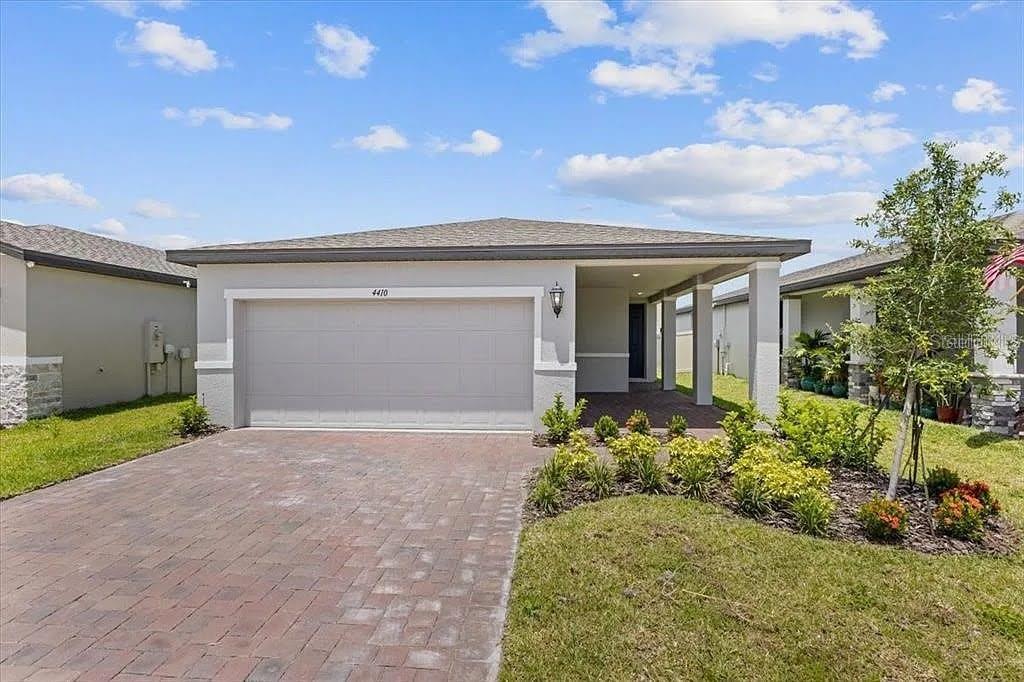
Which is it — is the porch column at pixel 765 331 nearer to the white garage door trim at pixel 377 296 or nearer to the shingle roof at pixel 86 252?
the white garage door trim at pixel 377 296

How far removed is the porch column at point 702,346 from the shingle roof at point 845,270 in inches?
67.2

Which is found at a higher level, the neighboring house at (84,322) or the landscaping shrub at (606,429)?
the neighboring house at (84,322)

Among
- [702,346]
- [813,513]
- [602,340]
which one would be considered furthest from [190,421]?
[702,346]

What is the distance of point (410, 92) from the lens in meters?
11.1

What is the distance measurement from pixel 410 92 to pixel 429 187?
2385 mm

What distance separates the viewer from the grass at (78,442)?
273 inches

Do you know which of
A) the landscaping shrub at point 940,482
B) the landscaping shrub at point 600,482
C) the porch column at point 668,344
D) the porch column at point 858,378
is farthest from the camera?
the porch column at point 668,344

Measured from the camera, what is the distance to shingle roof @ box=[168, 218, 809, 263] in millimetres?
9117

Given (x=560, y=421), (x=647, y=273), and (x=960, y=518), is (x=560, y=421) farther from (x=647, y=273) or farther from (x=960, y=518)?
(x=960, y=518)

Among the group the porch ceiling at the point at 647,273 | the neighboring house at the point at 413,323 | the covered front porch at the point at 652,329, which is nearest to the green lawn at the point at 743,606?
the neighboring house at the point at 413,323

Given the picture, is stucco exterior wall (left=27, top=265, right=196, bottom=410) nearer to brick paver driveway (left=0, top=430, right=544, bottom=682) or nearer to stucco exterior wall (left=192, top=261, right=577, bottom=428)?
stucco exterior wall (left=192, top=261, right=577, bottom=428)

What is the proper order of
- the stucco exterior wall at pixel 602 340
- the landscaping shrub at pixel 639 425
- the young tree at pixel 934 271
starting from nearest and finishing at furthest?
the young tree at pixel 934 271 → the landscaping shrub at pixel 639 425 → the stucco exterior wall at pixel 602 340

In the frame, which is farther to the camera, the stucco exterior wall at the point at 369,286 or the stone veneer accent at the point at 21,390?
the stone veneer accent at the point at 21,390

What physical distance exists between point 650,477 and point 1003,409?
7799mm
